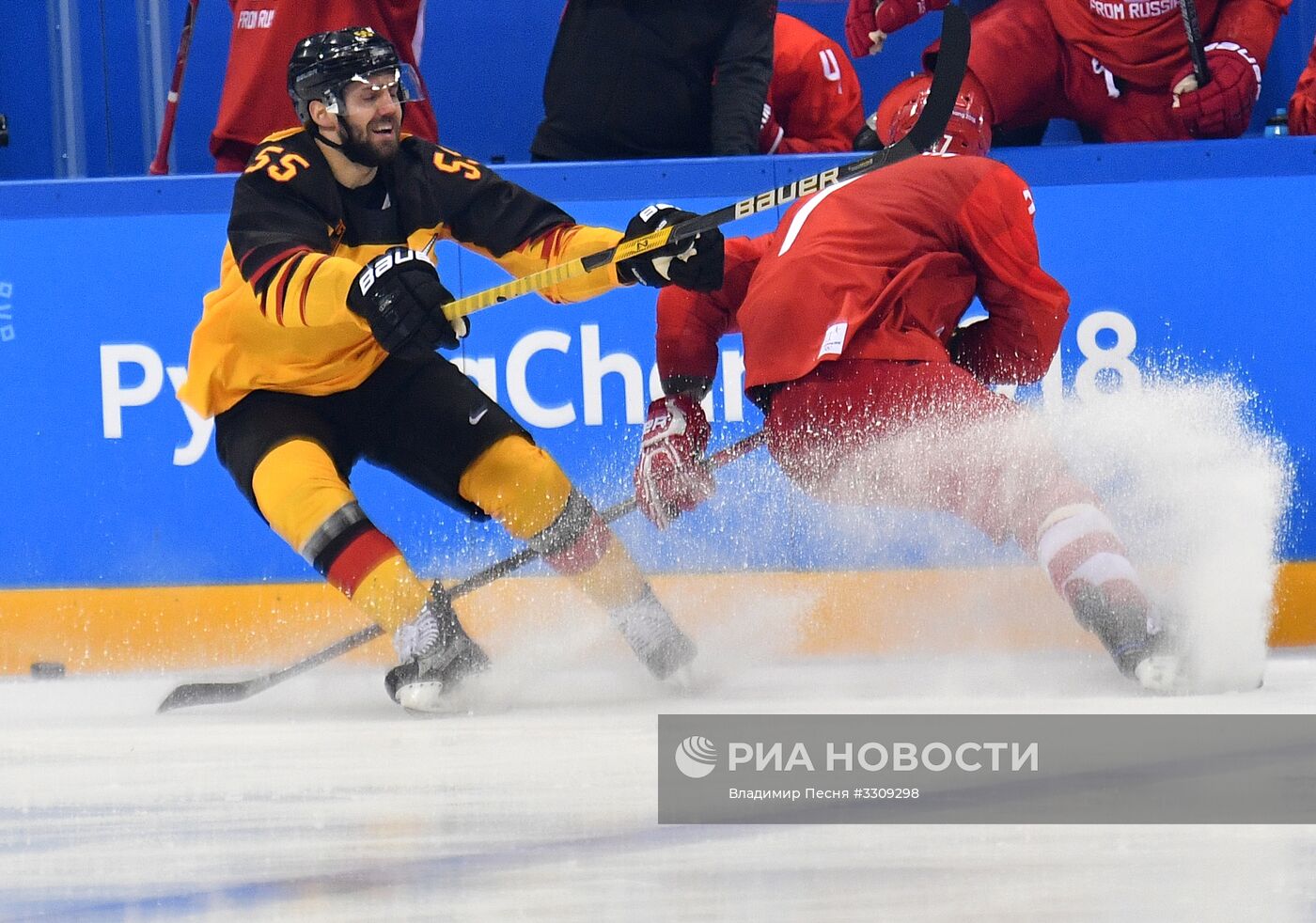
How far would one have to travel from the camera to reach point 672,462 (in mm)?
3355

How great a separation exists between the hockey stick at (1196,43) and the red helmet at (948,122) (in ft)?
1.59

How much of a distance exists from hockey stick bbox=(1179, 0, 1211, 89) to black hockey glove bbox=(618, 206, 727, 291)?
1574 mm

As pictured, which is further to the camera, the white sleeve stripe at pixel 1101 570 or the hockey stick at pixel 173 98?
the hockey stick at pixel 173 98

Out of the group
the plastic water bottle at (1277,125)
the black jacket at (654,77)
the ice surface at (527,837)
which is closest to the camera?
the ice surface at (527,837)

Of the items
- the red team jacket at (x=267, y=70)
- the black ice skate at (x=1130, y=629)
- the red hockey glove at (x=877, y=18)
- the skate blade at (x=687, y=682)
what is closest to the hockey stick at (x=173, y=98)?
the red team jacket at (x=267, y=70)

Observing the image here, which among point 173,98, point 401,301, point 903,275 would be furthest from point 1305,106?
point 173,98

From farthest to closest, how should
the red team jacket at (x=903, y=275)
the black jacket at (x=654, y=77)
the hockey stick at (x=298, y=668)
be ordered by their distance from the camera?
1. the black jacket at (x=654, y=77)
2. the hockey stick at (x=298, y=668)
3. the red team jacket at (x=903, y=275)

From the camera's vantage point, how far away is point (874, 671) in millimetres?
3357

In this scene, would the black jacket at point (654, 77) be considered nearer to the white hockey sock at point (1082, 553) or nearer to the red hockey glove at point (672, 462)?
the red hockey glove at point (672, 462)

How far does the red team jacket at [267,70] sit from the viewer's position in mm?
4219

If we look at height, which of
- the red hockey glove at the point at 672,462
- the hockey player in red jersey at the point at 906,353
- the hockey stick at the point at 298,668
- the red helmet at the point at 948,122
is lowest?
the hockey stick at the point at 298,668

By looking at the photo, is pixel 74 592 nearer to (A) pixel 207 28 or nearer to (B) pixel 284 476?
(B) pixel 284 476

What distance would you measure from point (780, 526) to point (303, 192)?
1283 mm

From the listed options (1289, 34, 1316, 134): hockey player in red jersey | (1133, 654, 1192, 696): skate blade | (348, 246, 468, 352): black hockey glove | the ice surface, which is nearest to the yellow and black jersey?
(348, 246, 468, 352): black hockey glove
